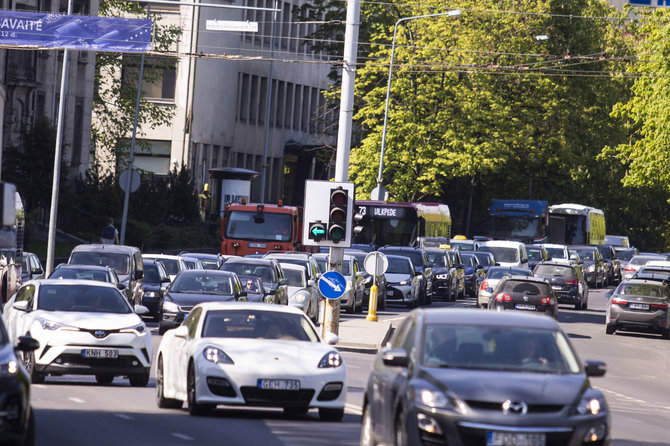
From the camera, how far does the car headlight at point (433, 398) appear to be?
10914mm

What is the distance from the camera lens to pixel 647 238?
101500mm

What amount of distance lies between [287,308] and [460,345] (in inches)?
222

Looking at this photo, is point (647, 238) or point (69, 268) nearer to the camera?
point (69, 268)

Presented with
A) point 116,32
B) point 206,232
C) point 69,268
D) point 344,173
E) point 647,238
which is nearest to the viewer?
point 344,173

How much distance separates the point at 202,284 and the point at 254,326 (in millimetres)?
14769

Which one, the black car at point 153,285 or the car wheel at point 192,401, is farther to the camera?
the black car at point 153,285

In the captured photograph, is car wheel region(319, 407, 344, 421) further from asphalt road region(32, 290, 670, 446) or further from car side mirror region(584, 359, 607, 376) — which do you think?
car side mirror region(584, 359, 607, 376)

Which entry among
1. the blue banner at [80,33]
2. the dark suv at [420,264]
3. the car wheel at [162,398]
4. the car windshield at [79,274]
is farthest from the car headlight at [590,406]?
the dark suv at [420,264]

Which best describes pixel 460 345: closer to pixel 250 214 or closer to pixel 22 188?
pixel 250 214

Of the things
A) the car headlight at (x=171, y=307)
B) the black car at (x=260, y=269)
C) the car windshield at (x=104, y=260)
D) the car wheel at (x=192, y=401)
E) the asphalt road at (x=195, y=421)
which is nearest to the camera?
the asphalt road at (x=195, y=421)

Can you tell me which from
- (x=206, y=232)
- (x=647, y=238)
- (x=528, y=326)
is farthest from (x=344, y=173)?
(x=647, y=238)

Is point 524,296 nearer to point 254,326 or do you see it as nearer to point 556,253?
point 254,326

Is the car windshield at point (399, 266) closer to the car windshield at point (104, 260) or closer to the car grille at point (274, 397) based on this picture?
the car windshield at point (104, 260)

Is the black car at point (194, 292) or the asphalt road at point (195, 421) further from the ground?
the black car at point (194, 292)
